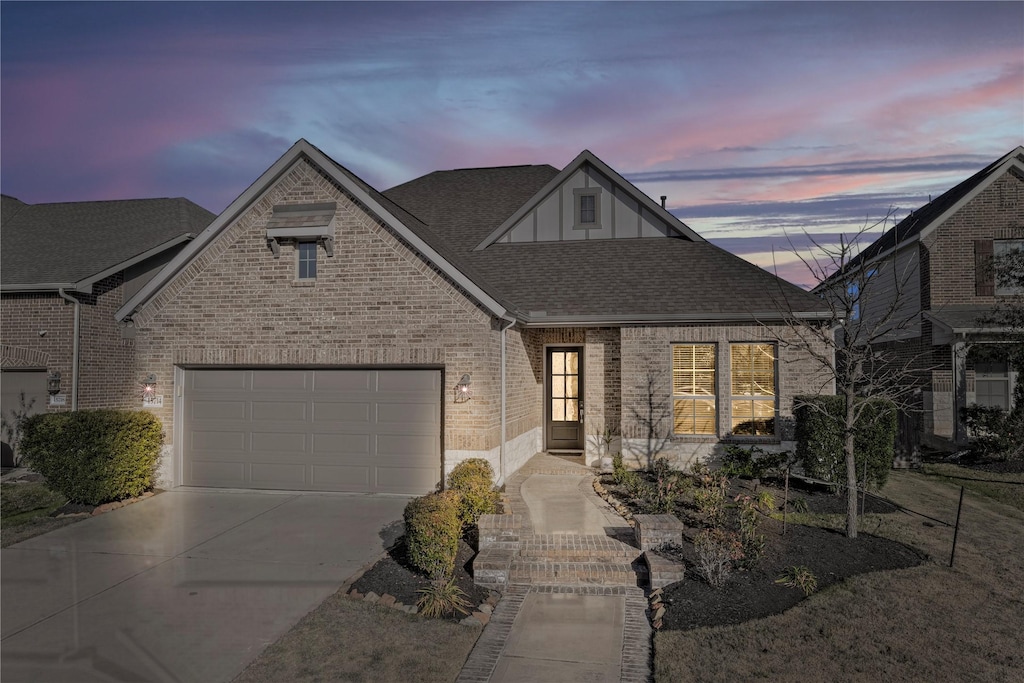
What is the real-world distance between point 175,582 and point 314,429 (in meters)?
4.86

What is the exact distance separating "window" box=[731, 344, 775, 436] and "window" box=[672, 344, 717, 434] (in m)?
0.46

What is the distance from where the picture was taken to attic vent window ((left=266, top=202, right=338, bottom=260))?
38.1 feet

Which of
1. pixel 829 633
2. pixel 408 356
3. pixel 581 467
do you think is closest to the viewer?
pixel 829 633

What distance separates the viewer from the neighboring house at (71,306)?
14203mm

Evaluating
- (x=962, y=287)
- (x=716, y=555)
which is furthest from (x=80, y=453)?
(x=962, y=287)

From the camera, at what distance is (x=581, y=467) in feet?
43.2

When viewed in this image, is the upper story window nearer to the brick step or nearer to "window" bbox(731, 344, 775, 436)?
"window" bbox(731, 344, 775, 436)

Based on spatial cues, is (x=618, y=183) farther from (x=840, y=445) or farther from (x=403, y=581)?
(x=403, y=581)

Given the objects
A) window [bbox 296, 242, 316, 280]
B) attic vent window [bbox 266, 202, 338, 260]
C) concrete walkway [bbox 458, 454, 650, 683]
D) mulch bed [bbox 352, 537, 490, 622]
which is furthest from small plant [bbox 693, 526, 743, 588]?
window [bbox 296, 242, 316, 280]

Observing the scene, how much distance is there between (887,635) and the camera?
19.0 feet

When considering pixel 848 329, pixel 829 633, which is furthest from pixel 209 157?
pixel 829 633

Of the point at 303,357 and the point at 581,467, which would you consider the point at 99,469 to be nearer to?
the point at 303,357

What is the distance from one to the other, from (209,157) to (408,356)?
9905 mm

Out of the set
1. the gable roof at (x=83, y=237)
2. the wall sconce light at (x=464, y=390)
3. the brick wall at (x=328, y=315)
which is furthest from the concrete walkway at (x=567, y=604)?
the gable roof at (x=83, y=237)
